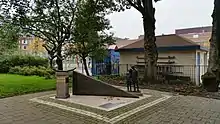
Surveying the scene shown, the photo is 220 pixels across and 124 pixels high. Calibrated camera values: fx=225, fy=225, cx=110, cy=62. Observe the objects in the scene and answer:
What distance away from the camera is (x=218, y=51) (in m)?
9.45

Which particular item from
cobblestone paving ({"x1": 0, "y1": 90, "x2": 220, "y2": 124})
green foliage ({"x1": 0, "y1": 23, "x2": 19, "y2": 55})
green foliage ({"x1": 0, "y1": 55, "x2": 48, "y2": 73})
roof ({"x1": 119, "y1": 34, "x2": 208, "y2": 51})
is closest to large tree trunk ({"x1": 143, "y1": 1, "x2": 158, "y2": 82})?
roof ({"x1": 119, "y1": 34, "x2": 208, "y2": 51})

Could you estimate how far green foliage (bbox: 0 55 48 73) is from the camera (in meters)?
17.1

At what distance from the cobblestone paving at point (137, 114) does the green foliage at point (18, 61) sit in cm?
1134

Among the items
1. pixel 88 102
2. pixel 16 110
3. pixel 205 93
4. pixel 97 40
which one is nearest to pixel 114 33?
pixel 97 40

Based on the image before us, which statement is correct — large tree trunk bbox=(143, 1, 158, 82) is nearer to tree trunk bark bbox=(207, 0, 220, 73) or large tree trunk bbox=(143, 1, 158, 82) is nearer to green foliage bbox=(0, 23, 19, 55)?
tree trunk bark bbox=(207, 0, 220, 73)

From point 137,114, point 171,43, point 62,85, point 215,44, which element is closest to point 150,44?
point 215,44

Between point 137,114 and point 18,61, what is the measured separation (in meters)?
14.8

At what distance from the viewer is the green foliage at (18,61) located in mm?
17067

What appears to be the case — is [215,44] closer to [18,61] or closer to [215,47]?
[215,47]

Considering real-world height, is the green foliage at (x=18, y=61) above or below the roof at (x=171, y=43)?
below

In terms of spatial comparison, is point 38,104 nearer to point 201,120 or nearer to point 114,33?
point 201,120

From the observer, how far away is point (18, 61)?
1788cm

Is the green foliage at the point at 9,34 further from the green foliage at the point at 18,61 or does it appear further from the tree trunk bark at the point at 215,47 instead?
the tree trunk bark at the point at 215,47

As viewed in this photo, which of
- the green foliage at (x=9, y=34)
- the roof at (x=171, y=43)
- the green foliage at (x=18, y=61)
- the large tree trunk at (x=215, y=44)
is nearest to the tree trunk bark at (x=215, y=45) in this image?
the large tree trunk at (x=215, y=44)
